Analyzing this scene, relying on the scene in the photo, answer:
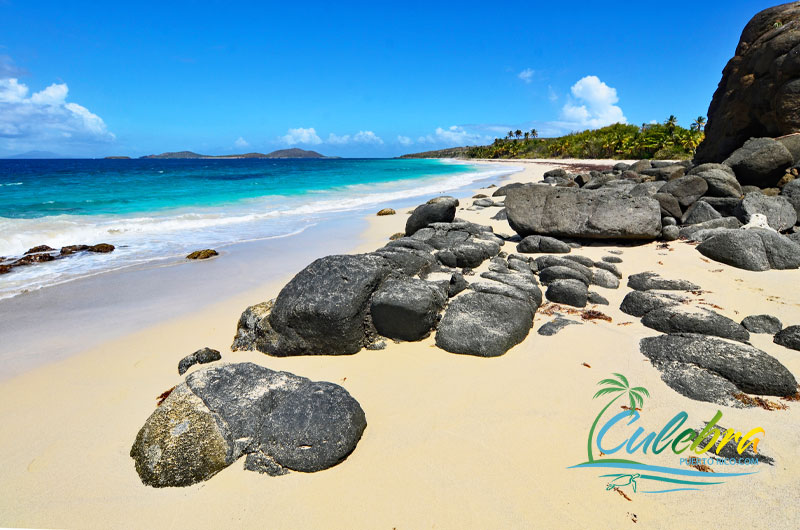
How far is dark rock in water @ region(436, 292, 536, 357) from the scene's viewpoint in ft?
Answer: 14.8

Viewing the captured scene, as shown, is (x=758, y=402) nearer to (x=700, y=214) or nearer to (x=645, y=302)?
(x=645, y=302)

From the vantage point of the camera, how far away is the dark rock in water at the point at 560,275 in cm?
643

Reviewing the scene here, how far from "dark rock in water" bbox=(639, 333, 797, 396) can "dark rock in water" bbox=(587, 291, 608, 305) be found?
65.0 inches

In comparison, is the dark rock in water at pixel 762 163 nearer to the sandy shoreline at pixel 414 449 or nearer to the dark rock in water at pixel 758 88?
the dark rock in water at pixel 758 88

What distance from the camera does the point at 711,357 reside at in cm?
373

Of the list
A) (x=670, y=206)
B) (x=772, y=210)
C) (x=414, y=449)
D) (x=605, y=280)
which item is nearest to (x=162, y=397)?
(x=414, y=449)

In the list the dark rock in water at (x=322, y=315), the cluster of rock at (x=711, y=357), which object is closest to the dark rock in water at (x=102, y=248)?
the dark rock in water at (x=322, y=315)

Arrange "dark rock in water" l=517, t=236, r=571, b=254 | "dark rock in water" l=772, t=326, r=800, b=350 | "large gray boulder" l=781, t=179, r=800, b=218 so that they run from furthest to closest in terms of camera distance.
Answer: "large gray boulder" l=781, t=179, r=800, b=218 < "dark rock in water" l=517, t=236, r=571, b=254 < "dark rock in water" l=772, t=326, r=800, b=350

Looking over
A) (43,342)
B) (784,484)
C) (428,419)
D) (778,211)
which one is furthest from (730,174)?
(43,342)

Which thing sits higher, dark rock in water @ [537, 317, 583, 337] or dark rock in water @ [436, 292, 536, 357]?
dark rock in water @ [436, 292, 536, 357]

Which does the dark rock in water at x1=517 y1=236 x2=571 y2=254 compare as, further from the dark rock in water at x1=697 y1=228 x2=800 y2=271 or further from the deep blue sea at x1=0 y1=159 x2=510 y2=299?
the deep blue sea at x1=0 y1=159 x2=510 y2=299

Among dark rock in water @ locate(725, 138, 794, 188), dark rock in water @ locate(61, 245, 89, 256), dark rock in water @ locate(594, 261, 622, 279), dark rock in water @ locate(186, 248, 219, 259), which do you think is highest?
dark rock in water @ locate(725, 138, 794, 188)

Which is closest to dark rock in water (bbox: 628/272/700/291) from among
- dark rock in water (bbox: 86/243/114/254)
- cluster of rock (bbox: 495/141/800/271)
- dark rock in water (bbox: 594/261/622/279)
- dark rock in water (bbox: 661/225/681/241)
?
dark rock in water (bbox: 594/261/622/279)

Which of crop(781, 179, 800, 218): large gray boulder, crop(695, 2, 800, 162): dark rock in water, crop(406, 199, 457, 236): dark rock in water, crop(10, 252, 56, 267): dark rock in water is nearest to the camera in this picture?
crop(781, 179, 800, 218): large gray boulder
